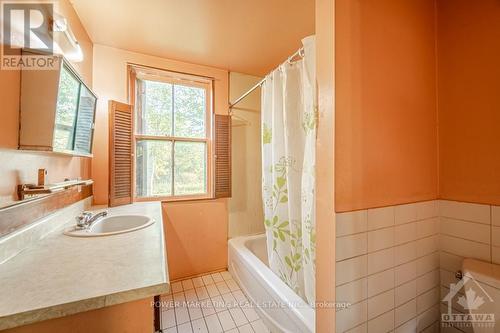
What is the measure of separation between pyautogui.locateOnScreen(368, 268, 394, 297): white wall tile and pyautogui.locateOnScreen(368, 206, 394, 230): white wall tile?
0.24 m

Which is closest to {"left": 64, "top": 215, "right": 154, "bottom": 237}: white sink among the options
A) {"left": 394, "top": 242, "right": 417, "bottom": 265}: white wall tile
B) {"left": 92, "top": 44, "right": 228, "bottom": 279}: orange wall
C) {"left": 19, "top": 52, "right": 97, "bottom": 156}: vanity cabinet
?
{"left": 92, "top": 44, "right": 228, "bottom": 279}: orange wall

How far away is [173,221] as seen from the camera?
221cm

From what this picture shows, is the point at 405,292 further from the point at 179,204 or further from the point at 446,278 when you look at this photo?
the point at 179,204

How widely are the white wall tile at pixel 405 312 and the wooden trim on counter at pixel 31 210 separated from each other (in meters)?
1.88

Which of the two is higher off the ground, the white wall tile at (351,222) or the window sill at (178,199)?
the white wall tile at (351,222)

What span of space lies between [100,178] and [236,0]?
1871 millimetres

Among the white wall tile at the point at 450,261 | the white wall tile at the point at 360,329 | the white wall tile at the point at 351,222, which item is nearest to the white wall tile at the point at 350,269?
the white wall tile at the point at 351,222

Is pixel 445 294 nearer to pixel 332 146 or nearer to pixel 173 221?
pixel 332 146

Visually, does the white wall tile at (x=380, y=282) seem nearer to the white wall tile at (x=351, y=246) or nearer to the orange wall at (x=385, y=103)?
the white wall tile at (x=351, y=246)

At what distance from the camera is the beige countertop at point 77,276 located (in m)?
0.58

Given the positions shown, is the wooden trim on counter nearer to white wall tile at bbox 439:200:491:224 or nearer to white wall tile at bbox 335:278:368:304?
white wall tile at bbox 335:278:368:304

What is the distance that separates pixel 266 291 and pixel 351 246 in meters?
0.86

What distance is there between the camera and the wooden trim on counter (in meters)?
0.86

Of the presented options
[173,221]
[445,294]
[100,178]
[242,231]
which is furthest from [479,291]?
[100,178]
